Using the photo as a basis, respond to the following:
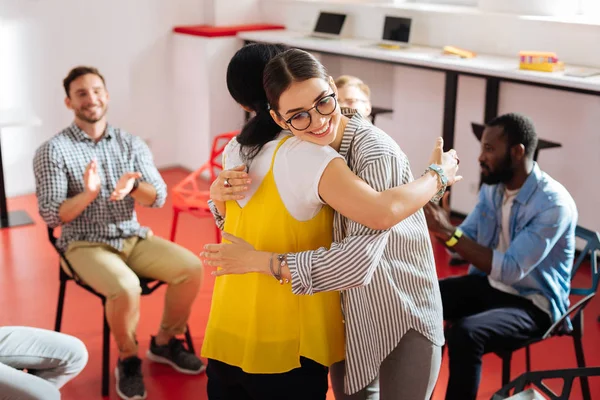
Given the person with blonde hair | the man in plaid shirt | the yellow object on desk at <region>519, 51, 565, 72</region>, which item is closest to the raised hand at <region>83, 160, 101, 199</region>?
the man in plaid shirt

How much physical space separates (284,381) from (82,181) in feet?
5.06

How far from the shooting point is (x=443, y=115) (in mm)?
4457

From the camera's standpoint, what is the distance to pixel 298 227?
1646 mm

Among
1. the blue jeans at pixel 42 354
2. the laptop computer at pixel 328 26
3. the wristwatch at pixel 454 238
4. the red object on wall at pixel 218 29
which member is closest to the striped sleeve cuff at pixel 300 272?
the blue jeans at pixel 42 354

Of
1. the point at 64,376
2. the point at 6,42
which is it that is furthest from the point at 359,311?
the point at 6,42

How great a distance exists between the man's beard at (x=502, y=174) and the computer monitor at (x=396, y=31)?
224 centimetres

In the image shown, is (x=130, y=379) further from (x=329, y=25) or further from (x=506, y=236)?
(x=329, y=25)

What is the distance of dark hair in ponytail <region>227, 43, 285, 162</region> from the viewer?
5.35ft

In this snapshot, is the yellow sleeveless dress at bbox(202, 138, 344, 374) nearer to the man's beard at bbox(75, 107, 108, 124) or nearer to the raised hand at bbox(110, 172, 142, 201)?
the raised hand at bbox(110, 172, 142, 201)

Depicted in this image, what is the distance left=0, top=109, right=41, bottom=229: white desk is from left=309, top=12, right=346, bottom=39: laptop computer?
1929mm

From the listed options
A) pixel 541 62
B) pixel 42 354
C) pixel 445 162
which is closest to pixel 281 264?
pixel 445 162

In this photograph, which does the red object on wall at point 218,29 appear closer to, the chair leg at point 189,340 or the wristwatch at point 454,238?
the chair leg at point 189,340

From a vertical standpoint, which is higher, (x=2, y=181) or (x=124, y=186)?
(x=124, y=186)

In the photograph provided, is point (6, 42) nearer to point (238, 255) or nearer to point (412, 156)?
point (412, 156)
